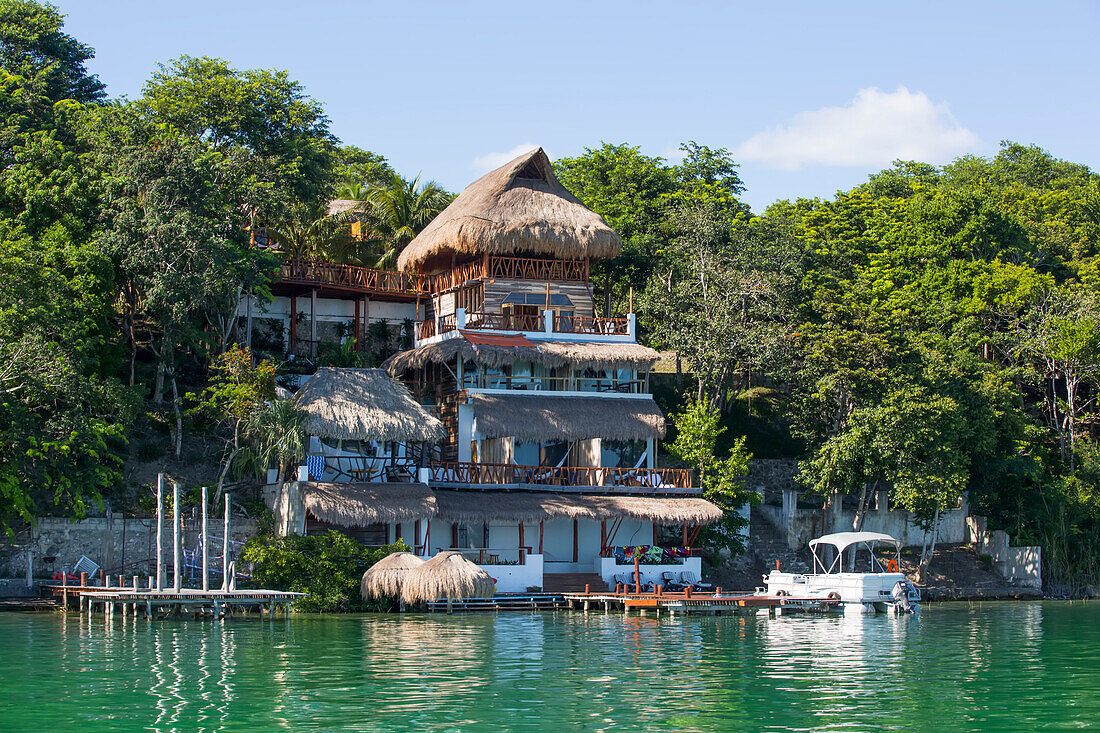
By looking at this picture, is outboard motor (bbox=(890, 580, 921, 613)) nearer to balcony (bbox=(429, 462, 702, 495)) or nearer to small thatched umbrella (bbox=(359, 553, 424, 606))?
balcony (bbox=(429, 462, 702, 495))

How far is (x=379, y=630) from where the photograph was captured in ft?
91.1

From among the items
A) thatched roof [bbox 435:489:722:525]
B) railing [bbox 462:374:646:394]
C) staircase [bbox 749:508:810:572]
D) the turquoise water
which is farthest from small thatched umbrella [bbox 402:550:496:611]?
staircase [bbox 749:508:810:572]

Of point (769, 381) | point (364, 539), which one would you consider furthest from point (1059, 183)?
point (364, 539)

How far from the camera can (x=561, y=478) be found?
37.9 meters

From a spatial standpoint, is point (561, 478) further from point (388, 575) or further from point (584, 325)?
point (388, 575)

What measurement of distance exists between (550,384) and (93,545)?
13746 millimetres

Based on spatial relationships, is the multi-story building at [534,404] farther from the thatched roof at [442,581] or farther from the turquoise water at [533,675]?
the turquoise water at [533,675]

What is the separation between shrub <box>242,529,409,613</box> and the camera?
31578 millimetres

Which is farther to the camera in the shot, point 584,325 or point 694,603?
point 584,325

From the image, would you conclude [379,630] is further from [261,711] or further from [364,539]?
[261,711]

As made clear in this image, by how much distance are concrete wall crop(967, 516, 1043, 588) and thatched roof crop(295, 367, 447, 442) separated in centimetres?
1902

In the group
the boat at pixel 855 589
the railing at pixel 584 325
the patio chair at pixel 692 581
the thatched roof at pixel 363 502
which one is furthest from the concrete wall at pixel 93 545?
the boat at pixel 855 589

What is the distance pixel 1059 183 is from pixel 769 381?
18363mm

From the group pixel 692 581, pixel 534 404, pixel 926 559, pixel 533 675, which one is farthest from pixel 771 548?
pixel 533 675
